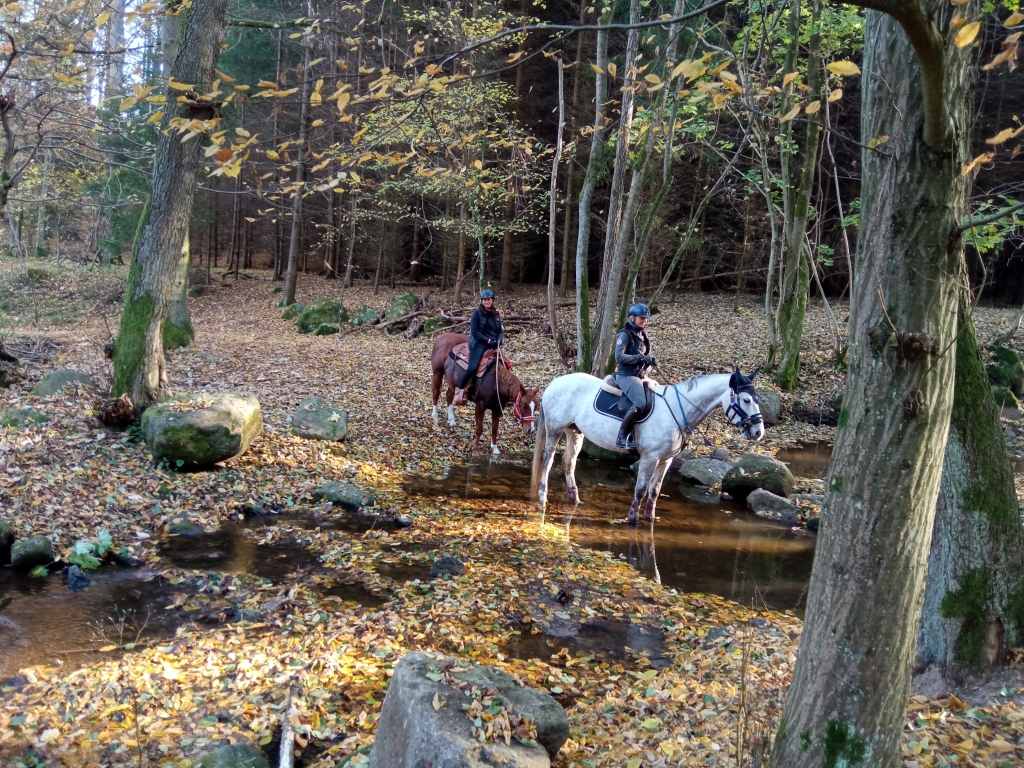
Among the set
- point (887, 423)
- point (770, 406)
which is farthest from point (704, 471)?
point (887, 423)

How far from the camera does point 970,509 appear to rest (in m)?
4.53

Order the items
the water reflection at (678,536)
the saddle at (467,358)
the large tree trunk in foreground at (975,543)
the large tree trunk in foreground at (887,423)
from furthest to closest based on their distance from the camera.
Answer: the saddle at (467,358) < the water reflection at (678,536) < the large tree trunk in foreground at (975,543) < the large tree trunk in foreground at (887,423)

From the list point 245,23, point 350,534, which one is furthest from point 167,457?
point 245,23

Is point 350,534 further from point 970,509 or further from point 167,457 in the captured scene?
point 970,509

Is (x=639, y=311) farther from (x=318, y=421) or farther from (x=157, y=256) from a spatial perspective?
(x=157, y=256)

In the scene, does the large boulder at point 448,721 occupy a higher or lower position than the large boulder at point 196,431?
lower

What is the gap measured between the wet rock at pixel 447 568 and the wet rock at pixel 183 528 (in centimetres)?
301

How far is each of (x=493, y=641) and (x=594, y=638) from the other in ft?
3.22

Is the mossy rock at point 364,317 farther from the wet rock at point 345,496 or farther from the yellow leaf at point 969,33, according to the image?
the yellow leaf at point 969,33

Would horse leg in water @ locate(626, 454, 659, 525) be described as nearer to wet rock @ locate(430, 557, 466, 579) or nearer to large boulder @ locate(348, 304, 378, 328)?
wet rock @ locate(430, 557, 466, 579)

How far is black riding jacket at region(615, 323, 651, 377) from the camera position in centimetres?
967

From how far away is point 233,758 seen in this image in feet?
13.6

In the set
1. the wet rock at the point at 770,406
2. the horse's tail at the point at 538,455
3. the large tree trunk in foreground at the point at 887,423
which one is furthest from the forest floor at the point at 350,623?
the wet rock at the point at 770,406

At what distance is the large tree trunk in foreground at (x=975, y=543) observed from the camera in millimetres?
4477
